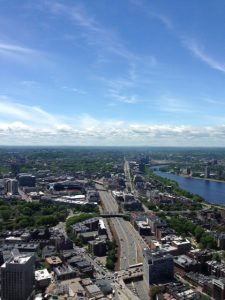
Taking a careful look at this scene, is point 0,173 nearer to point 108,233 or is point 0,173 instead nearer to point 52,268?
point 108,233

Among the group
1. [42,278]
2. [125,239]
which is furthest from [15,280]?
[125,239]

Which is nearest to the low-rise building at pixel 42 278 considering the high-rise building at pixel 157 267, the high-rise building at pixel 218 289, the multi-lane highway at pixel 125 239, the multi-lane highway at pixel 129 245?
the multi-lane highway at pixel 129 245

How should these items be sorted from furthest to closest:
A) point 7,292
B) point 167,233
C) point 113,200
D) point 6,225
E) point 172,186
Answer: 1. point 172,186
2. point 113,200
3. point 6,225
4. point 167,233
5. point 7,292

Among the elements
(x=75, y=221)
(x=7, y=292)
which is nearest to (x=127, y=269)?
(x=7, y=292)

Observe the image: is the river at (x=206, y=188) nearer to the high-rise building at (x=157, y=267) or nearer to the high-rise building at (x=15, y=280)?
the high-rise building at (x=157, y=267)

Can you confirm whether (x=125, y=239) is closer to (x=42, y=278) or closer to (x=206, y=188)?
(x=42, y=278)
